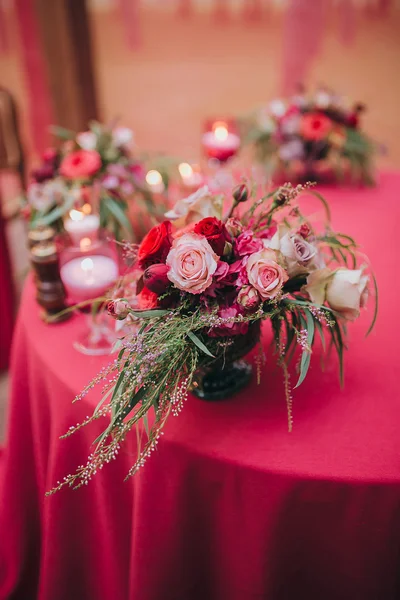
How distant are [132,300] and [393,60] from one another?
2792 mm

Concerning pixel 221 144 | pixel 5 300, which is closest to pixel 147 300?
pixel 221 144

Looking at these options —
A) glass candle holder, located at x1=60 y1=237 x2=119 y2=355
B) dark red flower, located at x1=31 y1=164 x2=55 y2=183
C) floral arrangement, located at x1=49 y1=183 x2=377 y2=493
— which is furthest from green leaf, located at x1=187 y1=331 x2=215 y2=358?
dark red flower, located at x1=31 y1=164 x2=55 y2=183

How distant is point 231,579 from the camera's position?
0.83 meters

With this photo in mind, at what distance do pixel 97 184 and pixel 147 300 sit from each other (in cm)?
84

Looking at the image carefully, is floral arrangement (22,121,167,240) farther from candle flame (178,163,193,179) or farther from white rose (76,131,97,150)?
candle flame (178,163,193,179)

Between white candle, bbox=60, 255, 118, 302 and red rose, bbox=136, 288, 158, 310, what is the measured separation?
0.27 metres

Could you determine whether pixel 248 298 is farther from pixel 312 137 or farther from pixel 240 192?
pixel 312 137

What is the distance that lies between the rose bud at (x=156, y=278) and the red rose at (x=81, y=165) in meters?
0.83

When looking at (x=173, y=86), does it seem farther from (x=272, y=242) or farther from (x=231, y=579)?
(x=231, y=579)

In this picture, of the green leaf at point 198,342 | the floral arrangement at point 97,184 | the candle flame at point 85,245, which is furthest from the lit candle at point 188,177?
the green leaf at point 198,342

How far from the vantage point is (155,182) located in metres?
1.65

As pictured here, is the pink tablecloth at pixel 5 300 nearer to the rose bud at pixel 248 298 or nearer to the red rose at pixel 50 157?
the red rose at pixel 50 157

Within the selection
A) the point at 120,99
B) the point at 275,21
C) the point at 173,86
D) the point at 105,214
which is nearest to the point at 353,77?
the point at 275,21

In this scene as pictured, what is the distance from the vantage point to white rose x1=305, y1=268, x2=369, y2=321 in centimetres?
77
